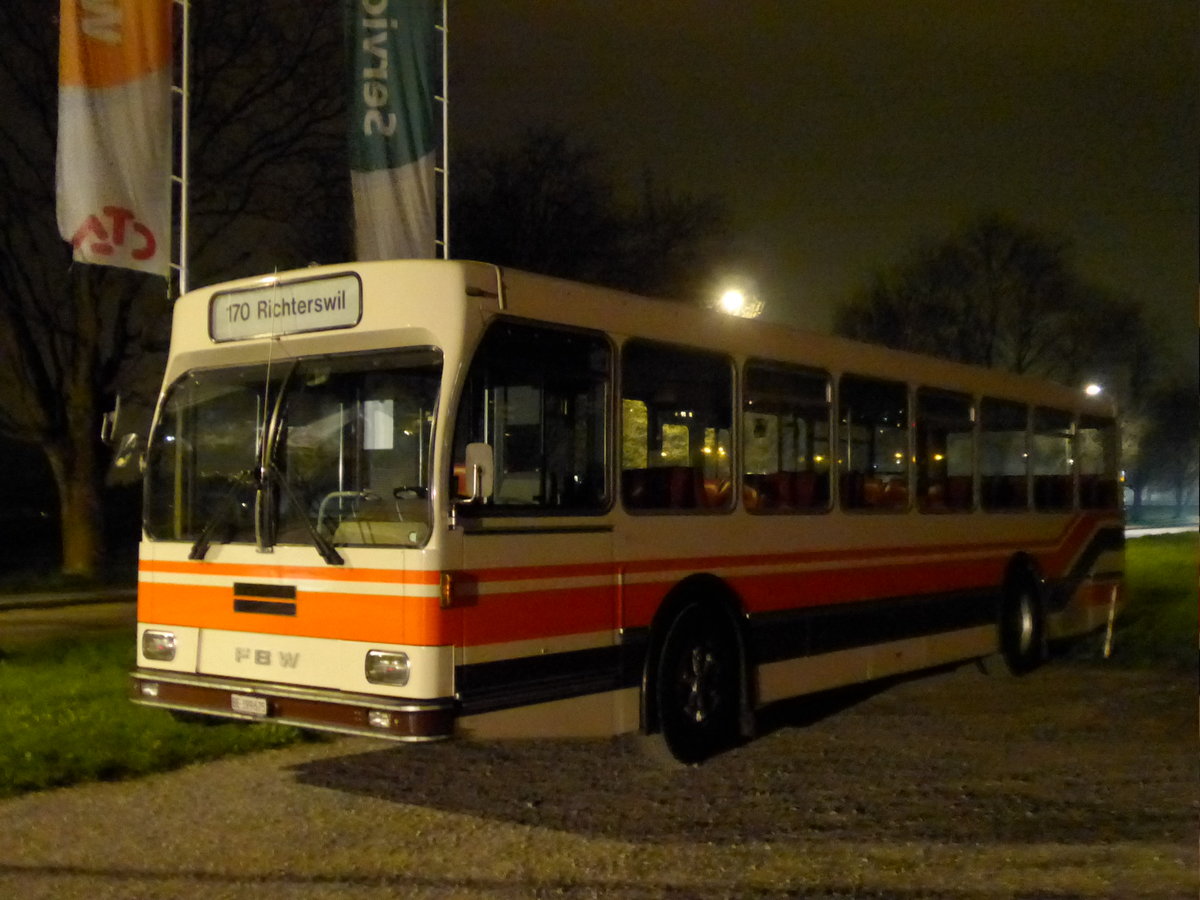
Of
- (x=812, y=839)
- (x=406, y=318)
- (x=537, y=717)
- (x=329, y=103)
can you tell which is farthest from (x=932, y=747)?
(x=329, y=103)

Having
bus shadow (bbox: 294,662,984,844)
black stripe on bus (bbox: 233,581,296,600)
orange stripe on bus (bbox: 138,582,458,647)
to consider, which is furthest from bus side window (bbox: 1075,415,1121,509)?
black stripe on bus (bbox: 233,581,296,600)

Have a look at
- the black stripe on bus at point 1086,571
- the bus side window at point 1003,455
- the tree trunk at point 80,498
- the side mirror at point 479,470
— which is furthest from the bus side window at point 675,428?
the tree trunk at point 80,498

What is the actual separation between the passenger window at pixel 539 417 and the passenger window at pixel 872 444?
2.93 meters

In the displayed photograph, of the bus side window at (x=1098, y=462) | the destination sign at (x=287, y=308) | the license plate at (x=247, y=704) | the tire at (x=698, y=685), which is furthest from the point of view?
the bus side window at (x=1098, y=462)

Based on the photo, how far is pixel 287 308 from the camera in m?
7.68

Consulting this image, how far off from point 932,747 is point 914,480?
8.07 ft

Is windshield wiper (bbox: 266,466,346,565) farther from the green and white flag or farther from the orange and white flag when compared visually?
the green and white flag

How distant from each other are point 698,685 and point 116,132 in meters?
8.34

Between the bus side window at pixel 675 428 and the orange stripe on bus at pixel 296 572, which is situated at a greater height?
the bus side window at pixel 675 428

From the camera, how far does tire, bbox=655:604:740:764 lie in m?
8.29

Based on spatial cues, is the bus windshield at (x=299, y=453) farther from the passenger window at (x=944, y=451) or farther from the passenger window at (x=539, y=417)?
the passenger window at (x=944, y=451)

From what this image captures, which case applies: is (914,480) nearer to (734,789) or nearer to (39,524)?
(734,789)

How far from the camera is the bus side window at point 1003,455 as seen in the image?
12227 mm

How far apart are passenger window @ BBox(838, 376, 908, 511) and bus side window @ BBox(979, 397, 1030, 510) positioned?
1.51m
